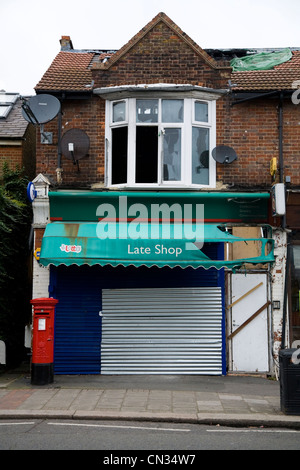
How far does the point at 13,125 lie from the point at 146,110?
4.25 m

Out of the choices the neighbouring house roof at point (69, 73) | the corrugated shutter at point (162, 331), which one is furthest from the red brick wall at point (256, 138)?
the neighbouring house roof at point (69, 73)

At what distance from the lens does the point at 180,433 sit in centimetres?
716

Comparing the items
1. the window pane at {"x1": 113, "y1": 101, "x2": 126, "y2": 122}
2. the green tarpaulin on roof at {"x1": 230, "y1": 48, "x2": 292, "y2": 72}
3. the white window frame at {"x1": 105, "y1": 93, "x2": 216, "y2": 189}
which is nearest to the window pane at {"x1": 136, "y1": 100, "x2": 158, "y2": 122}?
the white window frame at {"x1": 105, "y1": 93, "x2": 216, "y2": 189}

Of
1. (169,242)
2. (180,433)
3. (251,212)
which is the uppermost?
(251,212)

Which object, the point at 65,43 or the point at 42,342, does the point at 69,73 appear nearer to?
the point at 65,43

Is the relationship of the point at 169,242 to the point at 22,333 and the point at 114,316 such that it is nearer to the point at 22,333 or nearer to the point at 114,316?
the point at 114,316

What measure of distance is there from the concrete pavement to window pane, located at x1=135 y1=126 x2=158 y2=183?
466 cm

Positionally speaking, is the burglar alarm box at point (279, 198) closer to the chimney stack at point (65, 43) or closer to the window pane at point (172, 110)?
the window pane at point (172, 110)

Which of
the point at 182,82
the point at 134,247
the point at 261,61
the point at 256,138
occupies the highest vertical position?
the point at 261,61

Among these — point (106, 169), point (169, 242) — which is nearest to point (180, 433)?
point (169, 242)

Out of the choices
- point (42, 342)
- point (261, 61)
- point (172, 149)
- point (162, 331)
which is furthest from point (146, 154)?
point (42, 342)

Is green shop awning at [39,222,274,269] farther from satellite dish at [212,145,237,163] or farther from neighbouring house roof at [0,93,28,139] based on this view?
neighbouring house roof at [0,93,28,139]

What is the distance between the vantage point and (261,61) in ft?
44.3

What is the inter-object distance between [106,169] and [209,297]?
12.8 ft
